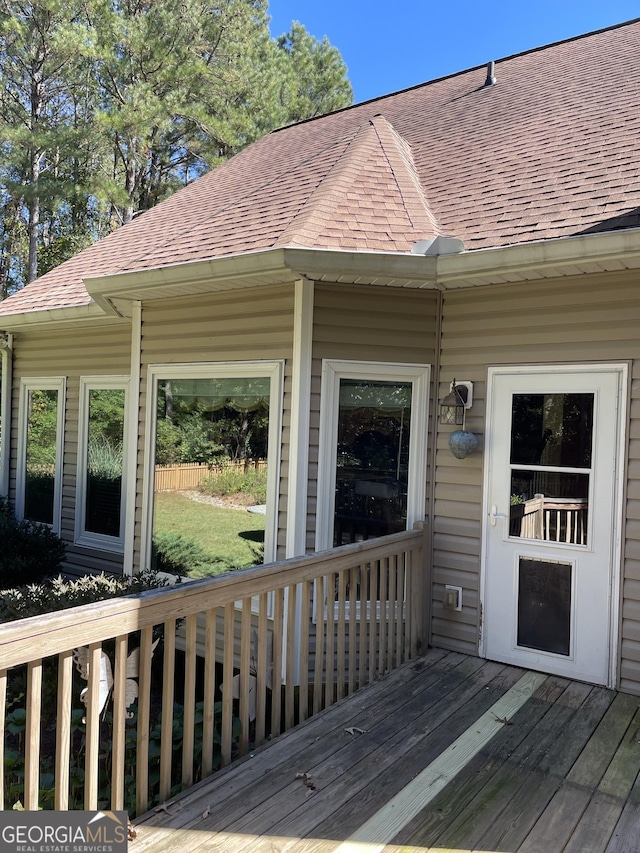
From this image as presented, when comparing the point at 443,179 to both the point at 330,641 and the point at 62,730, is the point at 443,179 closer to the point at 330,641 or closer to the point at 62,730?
the point at 330,641

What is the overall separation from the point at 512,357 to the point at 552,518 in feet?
3.45

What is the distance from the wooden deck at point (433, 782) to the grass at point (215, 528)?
1.35 metres

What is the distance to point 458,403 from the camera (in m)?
4.05

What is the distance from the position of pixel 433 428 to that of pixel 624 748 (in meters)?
2.14

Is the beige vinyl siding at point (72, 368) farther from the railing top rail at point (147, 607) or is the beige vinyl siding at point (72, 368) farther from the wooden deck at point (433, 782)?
the wooden deck at point (433, 782)

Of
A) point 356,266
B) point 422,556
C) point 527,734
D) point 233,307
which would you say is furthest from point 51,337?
point 527,734

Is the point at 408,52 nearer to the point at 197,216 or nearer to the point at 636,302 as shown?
the point at 197,216

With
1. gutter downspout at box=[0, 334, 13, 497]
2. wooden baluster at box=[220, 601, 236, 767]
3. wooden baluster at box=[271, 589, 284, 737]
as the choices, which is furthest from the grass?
gutter downspout at box=[0, 334, 13, 497]

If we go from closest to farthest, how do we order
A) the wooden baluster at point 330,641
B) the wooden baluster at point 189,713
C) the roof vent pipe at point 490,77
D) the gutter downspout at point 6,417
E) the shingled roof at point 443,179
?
the wooden baluster at point 189,713 < the wooden baluster at point 330,641 < the shingled roof at point 443,179 < the roof vent pipe at point 490,77 < the gutter downspout at point 6,417

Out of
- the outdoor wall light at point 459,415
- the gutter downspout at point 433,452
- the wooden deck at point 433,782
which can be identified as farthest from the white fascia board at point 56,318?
the wooden deck at point 433,782

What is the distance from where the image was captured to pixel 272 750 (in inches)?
112

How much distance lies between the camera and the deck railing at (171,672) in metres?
→ 2.06

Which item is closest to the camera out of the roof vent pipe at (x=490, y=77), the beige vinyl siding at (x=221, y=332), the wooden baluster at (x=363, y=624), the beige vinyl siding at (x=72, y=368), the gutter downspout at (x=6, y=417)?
the wooden baluster at (x=363, y=624)

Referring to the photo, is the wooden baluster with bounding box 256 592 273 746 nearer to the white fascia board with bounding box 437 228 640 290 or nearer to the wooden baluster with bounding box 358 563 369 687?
the wooden baluster with bounding box 358 563 369 687
